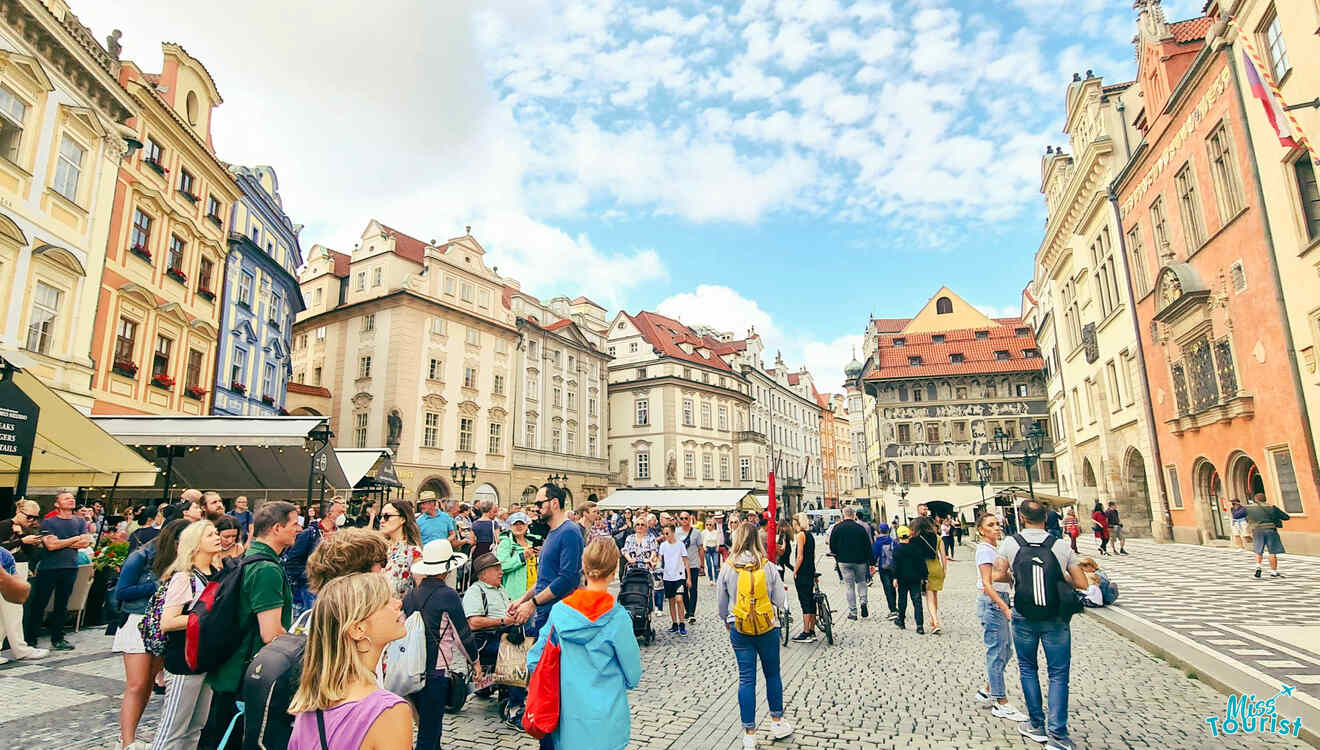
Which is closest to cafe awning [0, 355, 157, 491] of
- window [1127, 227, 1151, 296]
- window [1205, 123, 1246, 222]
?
window [1205, 123, 1246, 222]

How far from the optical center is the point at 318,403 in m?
36.1

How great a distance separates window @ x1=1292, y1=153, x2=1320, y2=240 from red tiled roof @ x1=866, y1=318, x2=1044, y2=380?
1261 inches

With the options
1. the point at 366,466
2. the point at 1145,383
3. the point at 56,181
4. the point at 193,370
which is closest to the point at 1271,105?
the point at 1145,383

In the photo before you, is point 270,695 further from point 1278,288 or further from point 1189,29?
point 1189,29

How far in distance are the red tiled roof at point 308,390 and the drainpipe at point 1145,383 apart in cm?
3817

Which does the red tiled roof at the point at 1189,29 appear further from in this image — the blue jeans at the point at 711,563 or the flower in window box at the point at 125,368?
the flower in window box at the point at 125,368

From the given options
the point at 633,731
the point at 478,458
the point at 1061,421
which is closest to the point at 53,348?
the point at 633,731

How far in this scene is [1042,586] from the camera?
16.6ft

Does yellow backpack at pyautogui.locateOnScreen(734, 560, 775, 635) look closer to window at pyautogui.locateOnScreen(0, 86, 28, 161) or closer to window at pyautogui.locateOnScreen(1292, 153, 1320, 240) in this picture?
window at pyautogui.locateOnScreen(1292, 153, 1320, 240)

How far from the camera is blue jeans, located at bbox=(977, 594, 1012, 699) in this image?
623 centimetres

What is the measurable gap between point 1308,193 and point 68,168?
29.9 metres

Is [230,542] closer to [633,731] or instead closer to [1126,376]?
[633,731]

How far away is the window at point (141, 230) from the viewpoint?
61.6 ft

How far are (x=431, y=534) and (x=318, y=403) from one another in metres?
31.4
